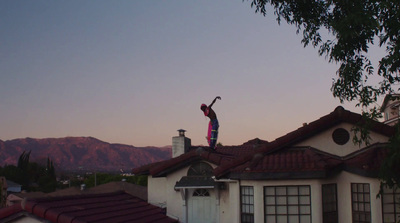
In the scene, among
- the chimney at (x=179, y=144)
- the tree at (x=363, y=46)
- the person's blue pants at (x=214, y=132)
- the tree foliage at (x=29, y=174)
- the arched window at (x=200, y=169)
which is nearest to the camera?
the tree at (x=363, y=46)

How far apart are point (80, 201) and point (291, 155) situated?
7.30 m

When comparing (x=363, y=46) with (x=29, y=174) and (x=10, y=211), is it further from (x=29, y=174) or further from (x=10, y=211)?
(x=29, y=174)

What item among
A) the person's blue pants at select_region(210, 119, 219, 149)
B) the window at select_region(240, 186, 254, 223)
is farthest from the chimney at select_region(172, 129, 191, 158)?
the window at select_region(240, 186, 254, 223)

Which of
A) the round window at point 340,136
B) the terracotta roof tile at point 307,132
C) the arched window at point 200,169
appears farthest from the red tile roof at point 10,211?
the round window at point 340,136

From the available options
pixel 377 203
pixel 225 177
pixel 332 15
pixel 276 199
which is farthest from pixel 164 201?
pixel 332 15

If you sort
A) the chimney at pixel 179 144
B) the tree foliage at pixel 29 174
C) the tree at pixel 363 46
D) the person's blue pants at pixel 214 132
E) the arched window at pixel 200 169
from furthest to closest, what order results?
the tree foliage at pixel 29 174 < the chimney at pixel 179 144 < the person's blue pants at pixel 214 132 < the arched window at pixel 200 169 < the tree at pixel 363 46

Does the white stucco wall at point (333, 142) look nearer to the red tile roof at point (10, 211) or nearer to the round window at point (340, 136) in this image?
the round window at point (340, 136)

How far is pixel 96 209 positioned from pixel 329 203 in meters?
7.59

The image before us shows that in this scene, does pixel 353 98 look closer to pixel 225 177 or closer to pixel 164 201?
pixel 225 177

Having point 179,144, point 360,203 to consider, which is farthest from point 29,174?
point 360,203

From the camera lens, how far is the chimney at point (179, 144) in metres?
22.2

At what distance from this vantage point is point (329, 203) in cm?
1505

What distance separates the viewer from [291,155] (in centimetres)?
1591

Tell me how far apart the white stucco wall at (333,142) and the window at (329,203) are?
4.47ft
